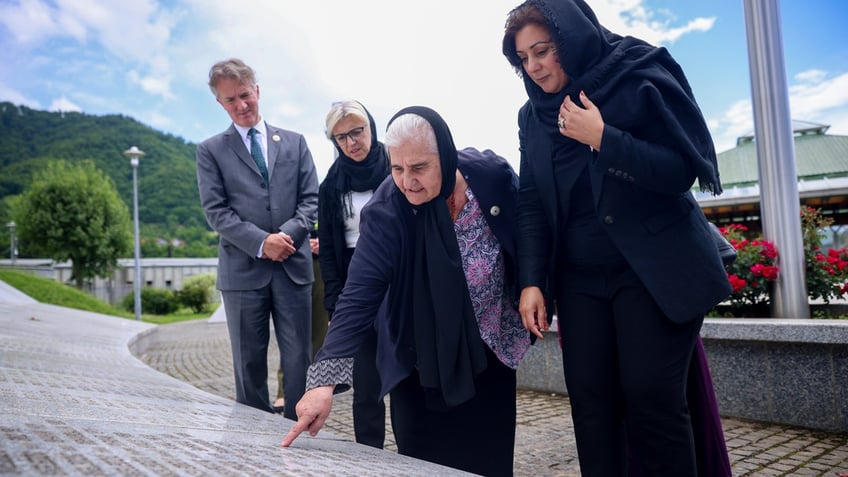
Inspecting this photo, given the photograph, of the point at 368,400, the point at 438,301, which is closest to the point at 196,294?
the point at 368,400

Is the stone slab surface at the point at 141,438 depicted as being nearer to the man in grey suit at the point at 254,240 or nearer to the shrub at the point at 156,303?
the man in grey suit at the point at 254,240

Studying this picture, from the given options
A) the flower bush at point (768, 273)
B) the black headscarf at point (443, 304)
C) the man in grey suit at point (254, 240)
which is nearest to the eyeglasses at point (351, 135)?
the man in grey suit at point (254, 240)

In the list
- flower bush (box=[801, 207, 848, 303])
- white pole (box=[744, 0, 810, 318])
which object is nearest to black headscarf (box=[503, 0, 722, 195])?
white pole (box=[744, 0, 810, 318])

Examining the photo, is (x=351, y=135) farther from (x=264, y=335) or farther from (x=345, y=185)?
(x=264, y=335)

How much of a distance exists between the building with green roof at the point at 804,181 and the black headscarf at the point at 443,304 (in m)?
4.34

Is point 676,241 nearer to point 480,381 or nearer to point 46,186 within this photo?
point 480,381

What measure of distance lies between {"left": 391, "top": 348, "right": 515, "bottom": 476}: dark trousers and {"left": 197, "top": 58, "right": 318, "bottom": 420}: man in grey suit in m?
1.15

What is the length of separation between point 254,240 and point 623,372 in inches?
81.2

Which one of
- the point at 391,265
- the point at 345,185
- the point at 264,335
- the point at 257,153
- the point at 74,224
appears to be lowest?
the point at 264,335

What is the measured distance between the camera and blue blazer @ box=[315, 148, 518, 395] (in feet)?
6.64

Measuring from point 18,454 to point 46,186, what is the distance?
139 feet

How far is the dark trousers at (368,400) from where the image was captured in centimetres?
293

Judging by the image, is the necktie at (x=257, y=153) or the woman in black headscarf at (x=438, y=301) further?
the necktie at (x=257, y=153)

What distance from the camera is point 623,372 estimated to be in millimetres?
1891
